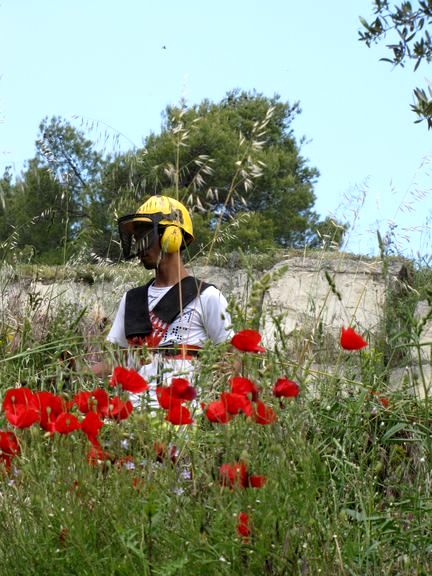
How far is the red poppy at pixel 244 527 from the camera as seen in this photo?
1998mm

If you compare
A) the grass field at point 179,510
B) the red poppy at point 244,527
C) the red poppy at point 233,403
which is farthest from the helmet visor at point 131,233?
the red poppy at point 244,527

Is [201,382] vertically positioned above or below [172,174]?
below

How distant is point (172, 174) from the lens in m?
3.22

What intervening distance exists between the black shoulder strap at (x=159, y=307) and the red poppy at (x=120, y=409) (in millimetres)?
2243

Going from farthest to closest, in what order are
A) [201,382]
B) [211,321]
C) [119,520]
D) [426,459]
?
[211,321]
[426,459]
[201,382]
[119,520]

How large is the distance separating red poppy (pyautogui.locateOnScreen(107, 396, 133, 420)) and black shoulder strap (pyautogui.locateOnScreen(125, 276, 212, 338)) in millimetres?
2243

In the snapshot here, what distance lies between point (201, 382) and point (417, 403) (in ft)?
3.88

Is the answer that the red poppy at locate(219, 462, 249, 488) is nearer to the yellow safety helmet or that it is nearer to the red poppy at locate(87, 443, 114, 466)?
the red poppy at locate(87, 443, 114, 466)

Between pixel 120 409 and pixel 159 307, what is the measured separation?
239cm

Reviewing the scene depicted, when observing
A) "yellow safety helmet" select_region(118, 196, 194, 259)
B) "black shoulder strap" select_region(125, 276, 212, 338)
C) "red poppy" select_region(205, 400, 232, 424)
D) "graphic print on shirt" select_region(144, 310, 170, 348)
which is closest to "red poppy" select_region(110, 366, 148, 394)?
"red poppy" select_region(205, 400, 232, 424)

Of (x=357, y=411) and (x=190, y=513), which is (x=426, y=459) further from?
(x=190, y=513)

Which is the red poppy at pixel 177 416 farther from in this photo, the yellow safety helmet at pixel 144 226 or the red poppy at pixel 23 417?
the yellow safety helmet at pixel 144 226

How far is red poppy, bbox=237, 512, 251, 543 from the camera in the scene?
6.56ft

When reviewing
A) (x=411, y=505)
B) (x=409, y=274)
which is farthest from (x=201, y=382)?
(x=409, y=274)
